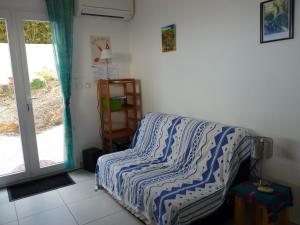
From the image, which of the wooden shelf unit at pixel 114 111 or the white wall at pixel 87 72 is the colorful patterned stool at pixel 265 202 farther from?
the white wall at pixel 87 72

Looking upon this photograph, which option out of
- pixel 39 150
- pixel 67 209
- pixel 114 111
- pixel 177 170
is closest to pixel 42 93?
pixel 39 150

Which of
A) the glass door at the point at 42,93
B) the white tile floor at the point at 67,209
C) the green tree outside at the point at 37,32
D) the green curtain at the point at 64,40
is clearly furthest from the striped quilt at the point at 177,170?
the green tree outside at the point at 37,32

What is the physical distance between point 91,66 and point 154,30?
101 centimetres

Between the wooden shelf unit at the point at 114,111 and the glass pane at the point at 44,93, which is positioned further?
the wooden shelf unit at the point at 114,111

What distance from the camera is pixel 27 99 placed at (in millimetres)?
3109

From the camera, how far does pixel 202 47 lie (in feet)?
8.65

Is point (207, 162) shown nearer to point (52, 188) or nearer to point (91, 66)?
point (52, 188)

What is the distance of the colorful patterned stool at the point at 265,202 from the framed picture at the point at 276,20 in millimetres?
1177

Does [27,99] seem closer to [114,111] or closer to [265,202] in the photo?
[114,111]

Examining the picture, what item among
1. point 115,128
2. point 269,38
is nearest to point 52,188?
point 115,128

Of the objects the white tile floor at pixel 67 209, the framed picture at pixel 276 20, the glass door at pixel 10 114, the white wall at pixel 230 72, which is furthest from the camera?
the glass door at pixel 10 114

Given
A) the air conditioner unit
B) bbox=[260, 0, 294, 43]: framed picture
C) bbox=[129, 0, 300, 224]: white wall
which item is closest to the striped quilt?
bbox=[129, 0, 300, 224]: white wall

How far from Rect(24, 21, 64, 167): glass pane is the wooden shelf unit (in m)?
0.58

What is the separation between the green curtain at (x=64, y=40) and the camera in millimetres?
3125
